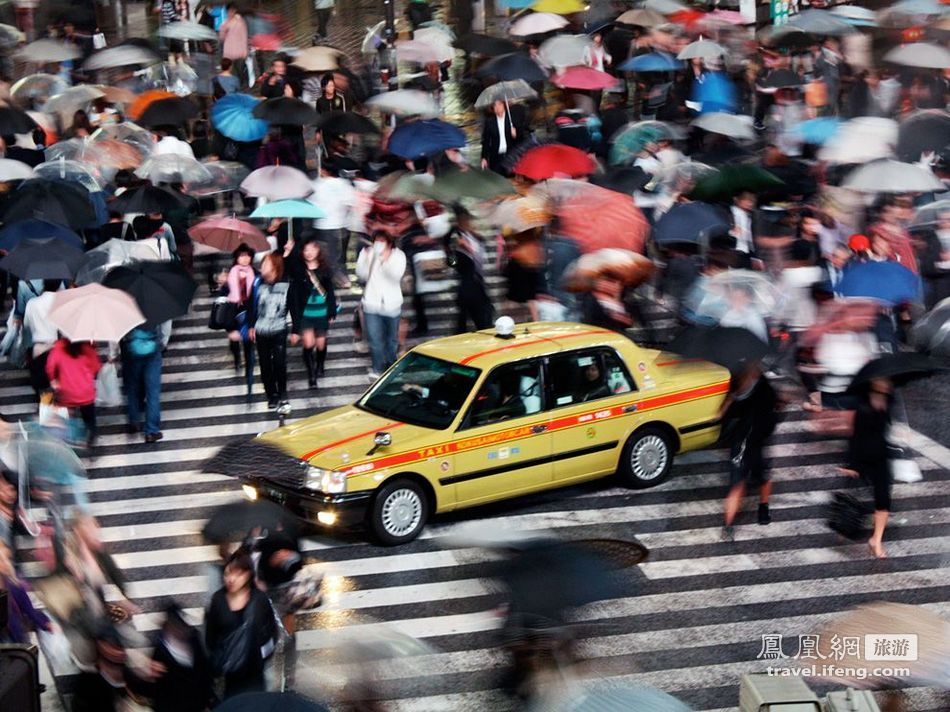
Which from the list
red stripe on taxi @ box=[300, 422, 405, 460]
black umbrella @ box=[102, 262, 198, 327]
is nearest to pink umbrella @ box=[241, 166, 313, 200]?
black umbrella @ box=[102, 262, 198, 327]

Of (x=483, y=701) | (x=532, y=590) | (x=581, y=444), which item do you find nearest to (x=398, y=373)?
(x=581, y=444)

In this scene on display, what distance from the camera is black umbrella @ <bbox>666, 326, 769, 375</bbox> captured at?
41.6 feet

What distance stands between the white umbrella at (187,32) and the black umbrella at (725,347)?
14.9 m

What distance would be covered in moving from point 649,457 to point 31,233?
6.95m

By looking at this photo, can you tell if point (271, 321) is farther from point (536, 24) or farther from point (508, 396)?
point (536, 24)

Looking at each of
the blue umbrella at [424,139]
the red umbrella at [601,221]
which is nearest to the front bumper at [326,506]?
the red umbrella at [601,221]

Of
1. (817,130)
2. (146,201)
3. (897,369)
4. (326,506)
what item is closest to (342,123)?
(146,201)

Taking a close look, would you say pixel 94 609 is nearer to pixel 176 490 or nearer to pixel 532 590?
pixel 532 590

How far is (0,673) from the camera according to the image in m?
6.12

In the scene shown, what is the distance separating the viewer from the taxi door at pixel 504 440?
1290 cm

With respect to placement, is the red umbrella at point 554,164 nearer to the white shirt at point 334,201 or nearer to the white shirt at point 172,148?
the white shirt at point 334,201

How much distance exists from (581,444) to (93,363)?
463 centimetres

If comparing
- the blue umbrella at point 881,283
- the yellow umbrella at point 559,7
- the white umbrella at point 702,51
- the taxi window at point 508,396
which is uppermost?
the yellow umbrella at point 559,7

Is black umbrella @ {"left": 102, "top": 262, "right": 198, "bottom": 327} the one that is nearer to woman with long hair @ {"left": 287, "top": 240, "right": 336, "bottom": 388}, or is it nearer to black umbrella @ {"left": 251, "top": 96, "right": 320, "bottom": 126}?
woman with long hair @ {"left": 287, "top": 240, "right": 336, "bottom": 388}
